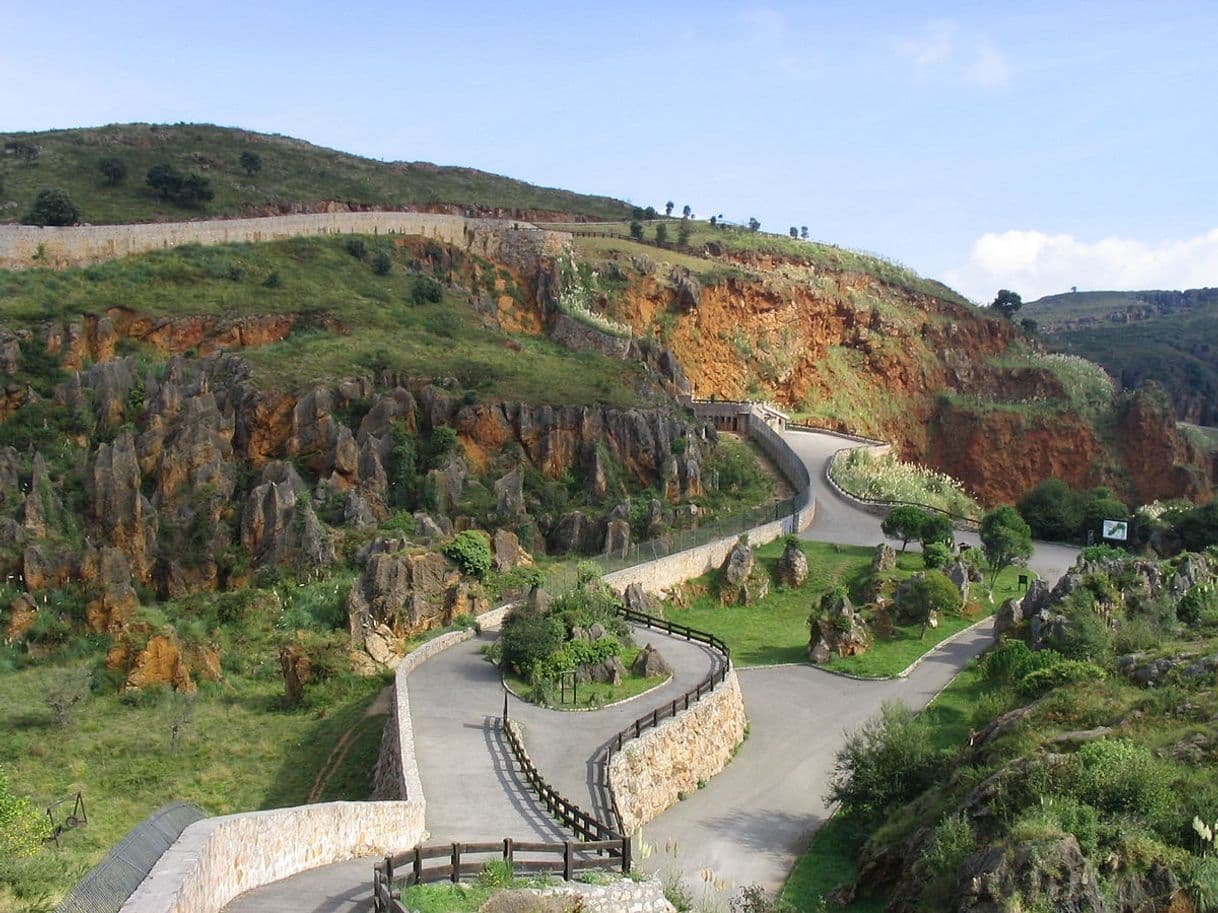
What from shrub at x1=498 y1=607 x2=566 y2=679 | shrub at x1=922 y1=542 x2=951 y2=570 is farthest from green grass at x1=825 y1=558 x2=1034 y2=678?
shrub at x1=498 y1=607 x2=566 y2=679

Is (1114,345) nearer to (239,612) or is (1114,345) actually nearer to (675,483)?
(675,483)

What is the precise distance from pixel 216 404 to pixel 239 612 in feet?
40.4

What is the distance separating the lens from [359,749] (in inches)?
1086

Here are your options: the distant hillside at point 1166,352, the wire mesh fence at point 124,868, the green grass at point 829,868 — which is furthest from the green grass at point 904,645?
the distant hillside at point 1166,352

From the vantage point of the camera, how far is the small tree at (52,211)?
65250 mm

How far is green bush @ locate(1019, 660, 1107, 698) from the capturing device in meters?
25.1

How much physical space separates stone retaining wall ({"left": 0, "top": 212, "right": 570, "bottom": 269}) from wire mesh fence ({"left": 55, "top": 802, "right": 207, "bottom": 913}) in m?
48.5

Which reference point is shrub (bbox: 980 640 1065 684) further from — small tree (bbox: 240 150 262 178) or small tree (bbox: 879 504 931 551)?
small tree (bbox: 240 150 262 178)

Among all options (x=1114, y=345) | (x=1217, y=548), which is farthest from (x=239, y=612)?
(x=1114, y=345)

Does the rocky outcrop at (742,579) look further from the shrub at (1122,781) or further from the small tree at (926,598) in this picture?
the shrub at (1122,781)

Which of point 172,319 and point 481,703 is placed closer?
point 481,703

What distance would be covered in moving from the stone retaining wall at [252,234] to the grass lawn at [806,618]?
33787 mm

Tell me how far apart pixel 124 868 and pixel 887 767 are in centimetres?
1632

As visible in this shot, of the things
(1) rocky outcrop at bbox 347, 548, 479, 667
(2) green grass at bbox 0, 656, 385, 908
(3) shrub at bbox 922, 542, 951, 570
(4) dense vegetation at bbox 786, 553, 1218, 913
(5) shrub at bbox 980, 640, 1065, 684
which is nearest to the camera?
(4) dense vegetation at bbox 786, 553, 1218, 913
